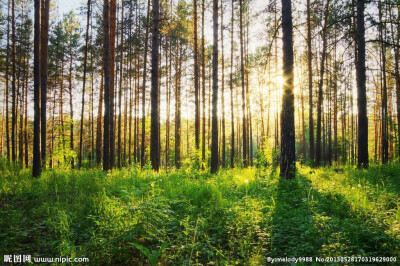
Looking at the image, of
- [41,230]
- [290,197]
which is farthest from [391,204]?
[41,230]

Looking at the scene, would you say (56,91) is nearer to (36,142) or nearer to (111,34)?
(111,34)

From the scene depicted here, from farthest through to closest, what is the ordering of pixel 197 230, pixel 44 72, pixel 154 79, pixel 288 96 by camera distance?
pixel 44 72 < pixel 154 79 < pixel 288 96 < pixel 197 230

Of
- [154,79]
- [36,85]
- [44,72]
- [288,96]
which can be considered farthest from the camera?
[44,72]

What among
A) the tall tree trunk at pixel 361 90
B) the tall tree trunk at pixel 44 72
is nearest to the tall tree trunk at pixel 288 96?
the tall tree trunk at pixel 361 90

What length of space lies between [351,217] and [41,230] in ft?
15.7

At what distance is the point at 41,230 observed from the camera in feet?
9.77

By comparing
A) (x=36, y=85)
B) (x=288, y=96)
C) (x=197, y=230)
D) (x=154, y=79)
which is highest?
(x=154, y=79)

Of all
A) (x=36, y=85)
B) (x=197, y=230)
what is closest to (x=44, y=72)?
(x=36, y=85)

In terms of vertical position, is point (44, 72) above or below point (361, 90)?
above

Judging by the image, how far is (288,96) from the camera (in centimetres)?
611

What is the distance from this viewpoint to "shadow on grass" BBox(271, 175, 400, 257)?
2.32 meters

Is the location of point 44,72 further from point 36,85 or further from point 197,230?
point 197,230

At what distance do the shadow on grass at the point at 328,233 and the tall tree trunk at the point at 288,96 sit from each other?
2.29 metres

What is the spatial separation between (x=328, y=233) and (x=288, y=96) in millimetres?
4320
